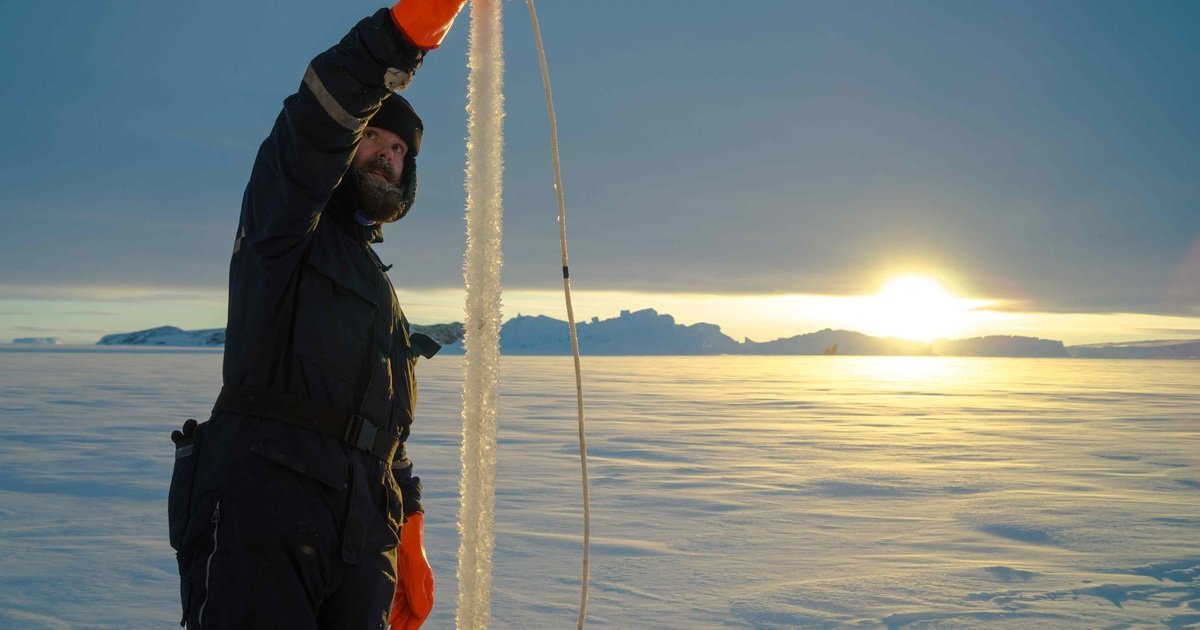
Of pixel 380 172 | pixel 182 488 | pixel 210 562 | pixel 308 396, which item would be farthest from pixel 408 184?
pixel 210 562

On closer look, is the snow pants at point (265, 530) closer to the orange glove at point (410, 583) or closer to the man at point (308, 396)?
the man at point (308, 396)

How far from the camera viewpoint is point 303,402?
1816 mm

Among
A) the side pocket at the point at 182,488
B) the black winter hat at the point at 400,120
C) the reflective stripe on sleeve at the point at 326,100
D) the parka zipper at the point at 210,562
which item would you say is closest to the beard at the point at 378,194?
the black winter hat at the point at 400,120

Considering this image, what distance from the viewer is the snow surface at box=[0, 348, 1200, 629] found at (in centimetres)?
358

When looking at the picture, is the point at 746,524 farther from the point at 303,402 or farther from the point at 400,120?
the point at 303,402

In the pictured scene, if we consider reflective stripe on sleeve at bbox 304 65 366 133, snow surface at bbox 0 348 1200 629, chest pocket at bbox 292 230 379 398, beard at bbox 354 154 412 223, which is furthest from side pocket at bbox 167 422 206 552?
snow surface at bbox 0 348 1200 629

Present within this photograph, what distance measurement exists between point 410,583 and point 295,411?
0.72m

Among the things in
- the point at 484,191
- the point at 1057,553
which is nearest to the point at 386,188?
the point at 484,191

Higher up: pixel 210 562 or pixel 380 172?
pixel 380 172

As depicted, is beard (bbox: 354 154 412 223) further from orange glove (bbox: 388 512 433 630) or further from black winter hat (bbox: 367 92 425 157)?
orange glove (bbox: 388 512 433 630)

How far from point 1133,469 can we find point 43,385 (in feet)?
59.6

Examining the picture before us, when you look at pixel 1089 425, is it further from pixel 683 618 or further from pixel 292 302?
pixel 292 302

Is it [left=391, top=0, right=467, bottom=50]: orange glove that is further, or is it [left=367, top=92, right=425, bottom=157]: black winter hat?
[left=367, top=92, right=425, bottom=157]: black winter hat

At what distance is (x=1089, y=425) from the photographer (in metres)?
11.6
